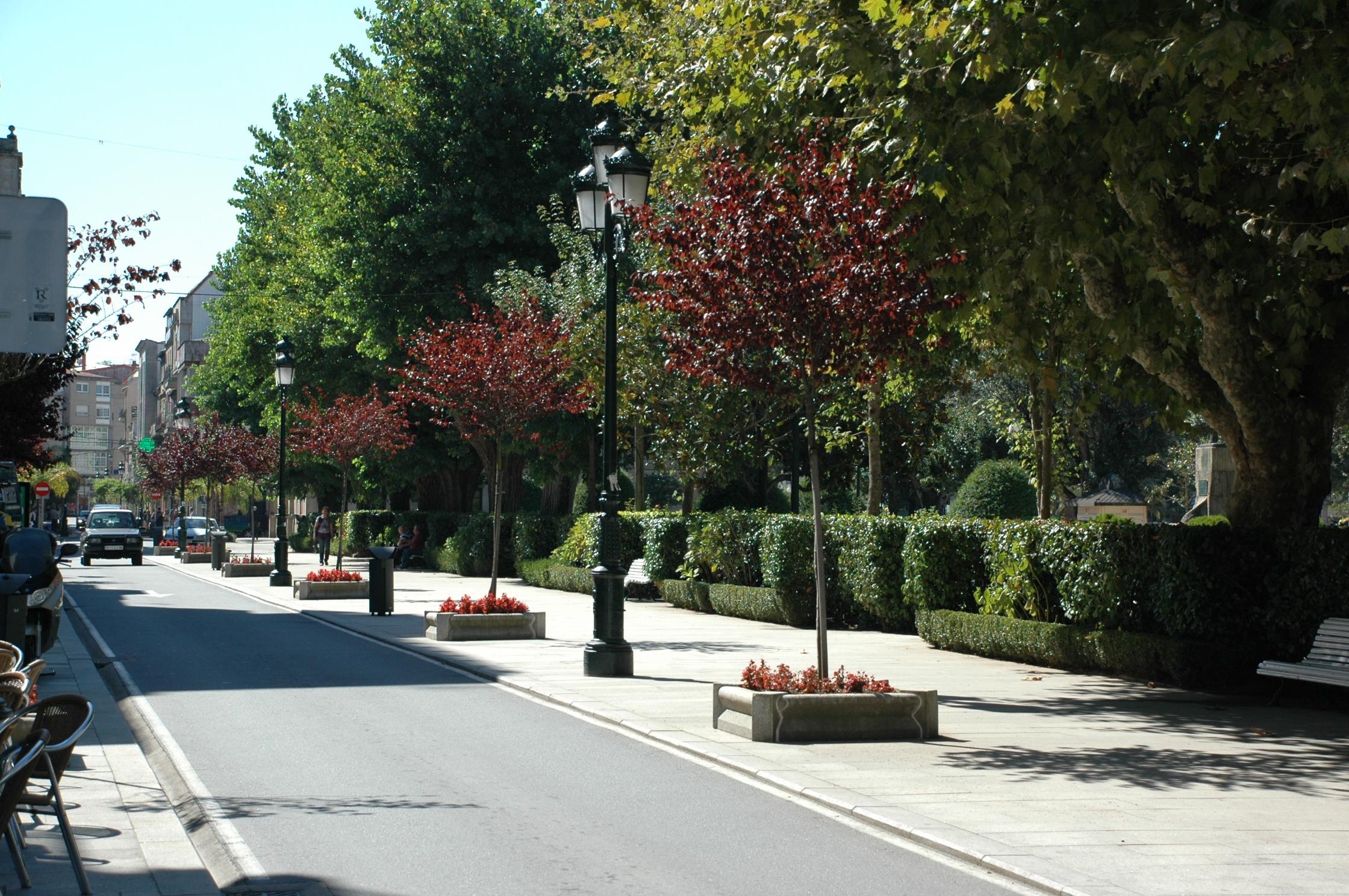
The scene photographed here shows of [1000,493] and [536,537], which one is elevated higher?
[1000,493]

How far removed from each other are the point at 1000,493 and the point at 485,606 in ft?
65.0

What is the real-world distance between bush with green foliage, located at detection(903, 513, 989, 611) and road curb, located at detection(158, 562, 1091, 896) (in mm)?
6370

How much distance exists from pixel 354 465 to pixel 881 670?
31.4 meters

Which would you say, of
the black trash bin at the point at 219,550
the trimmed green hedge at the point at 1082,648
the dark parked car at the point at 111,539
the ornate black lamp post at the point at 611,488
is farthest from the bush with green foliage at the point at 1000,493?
the dark parked car at the point at 111,539

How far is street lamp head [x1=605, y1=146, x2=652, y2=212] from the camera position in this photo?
51.6ft

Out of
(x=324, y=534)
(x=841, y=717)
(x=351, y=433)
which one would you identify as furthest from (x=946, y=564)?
(x=324, y=534)

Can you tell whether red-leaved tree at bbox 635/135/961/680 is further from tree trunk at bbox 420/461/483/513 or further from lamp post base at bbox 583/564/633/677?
tree trunk at bbox 420/461/483/513

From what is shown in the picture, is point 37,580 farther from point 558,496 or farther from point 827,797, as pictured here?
point 558,496

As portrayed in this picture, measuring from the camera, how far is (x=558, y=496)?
131 ft

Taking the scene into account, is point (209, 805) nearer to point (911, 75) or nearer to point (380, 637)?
point (911, 75)

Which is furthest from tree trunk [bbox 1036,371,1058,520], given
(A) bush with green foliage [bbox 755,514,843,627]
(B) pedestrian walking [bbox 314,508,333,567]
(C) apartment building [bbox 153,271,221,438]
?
(C) apartment building [bbox 153,271,221,438]

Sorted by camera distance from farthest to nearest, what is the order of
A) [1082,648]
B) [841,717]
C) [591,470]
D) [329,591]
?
[591,470] → [329,591] → [1082,648] → [841,717]

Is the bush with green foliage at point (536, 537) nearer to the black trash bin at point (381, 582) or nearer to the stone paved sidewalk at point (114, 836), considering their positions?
the black trash bin at point (381, 582)

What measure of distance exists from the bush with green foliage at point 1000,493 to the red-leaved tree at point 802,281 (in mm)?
25430
